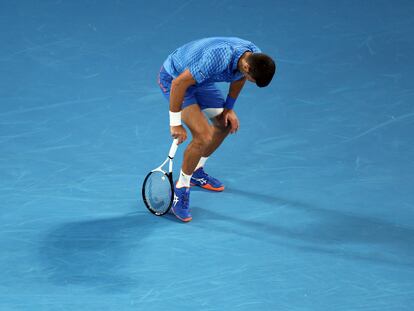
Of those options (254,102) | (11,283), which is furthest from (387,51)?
(11,283)

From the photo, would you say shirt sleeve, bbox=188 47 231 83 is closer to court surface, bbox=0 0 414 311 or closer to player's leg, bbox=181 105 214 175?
player's leg, bbox=181 105 214 175

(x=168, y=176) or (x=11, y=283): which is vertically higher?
(x=168, y=176)

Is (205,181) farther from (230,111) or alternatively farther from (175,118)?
(175,118)

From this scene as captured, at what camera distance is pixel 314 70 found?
9797 mm

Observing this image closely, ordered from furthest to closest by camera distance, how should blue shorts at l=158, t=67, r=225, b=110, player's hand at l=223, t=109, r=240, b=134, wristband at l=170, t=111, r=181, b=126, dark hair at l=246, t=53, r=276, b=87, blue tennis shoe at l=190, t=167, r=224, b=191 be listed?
1. blue tennis shoe at l=190, t=167, r=224, b=191
2. player's hand at l=223, t=109, r=240, b=134
3. blue shorts at l=158, t=67, r=225, b=110
4. wristband at l=170, t=111, r=181, b=126
5. dark hair at l=246, t=53, r=276, b=87

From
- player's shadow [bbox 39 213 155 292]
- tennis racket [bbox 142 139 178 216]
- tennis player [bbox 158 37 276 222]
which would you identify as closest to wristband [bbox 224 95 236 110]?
tennis player [bbox 158 37 276 222]

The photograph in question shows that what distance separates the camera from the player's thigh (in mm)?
6988

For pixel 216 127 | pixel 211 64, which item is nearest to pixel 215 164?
pixel 216 127

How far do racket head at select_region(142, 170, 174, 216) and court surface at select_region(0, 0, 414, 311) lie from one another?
10cm

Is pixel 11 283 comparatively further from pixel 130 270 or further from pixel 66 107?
pixel 66 107

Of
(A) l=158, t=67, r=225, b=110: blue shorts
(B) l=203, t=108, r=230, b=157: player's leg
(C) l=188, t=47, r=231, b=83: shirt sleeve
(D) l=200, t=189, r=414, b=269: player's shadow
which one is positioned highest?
(C) l=188, t=47, r=231, b=83: shirt sleeve

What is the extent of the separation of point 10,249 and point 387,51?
5.57 metres

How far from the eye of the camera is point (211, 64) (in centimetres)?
657

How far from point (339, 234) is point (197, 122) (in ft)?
4.93
